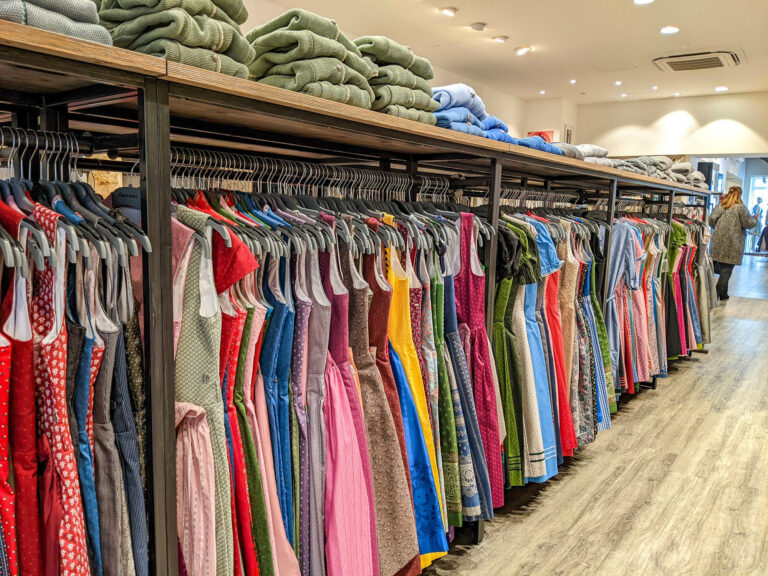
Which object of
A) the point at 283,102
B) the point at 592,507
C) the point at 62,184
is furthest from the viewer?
the point at 592,507

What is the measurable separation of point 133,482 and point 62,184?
61 centimetres

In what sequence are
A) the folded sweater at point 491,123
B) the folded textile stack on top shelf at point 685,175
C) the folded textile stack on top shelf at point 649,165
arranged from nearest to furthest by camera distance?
1. the folded sweater at point 491,123
2. the folded textile stack on top shelf at point 649,165
3. the folded textile stack on top shelf at point 685,175

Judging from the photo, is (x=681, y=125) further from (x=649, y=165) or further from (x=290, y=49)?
(x=290, y=49)

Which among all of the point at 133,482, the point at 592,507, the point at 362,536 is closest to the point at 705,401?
the point at 592,507

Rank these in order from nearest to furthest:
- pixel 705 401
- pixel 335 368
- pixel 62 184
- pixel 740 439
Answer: pixel 62 184 < pixel 335 368 < pixel 740 439 < pixel 705 401

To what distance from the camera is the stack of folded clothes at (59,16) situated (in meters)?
0.98

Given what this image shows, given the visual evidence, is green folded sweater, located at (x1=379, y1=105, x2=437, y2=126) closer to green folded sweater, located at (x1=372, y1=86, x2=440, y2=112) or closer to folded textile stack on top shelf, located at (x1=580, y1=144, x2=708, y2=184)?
green folded sweater, located at (x1=372, y1=86, x2=440, y2=112)

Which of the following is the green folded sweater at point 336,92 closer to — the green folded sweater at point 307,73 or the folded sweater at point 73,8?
the green folded sweater at point 307,73

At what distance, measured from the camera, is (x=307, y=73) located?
60.6 inches

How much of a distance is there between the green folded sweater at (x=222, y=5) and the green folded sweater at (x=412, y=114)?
21.1 inches

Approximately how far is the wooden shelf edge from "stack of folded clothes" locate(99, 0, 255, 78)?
0.13 meters

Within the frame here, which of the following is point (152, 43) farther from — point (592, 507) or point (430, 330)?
point (592, 507)

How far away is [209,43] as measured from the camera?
51.1 inches

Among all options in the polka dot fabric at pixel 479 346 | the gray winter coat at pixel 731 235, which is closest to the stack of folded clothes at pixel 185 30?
the polka dot fabric at pixel 479 346
